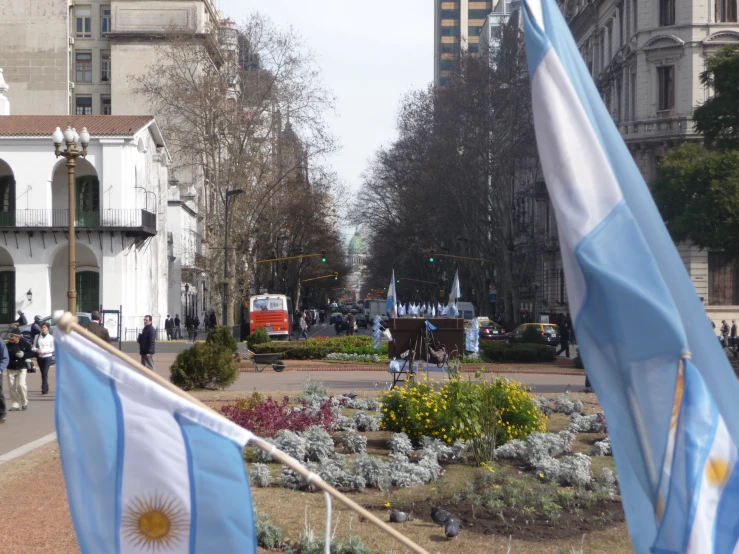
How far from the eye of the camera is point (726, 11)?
167ft

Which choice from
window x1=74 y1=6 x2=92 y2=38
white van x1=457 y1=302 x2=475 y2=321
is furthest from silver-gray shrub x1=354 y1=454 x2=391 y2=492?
window x1=74 y1=6 x2=92 y2=38

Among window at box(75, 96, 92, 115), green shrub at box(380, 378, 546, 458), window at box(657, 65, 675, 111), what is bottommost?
green shrub at box(380, 378, 546, 458)

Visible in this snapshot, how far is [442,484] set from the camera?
10.2 meters

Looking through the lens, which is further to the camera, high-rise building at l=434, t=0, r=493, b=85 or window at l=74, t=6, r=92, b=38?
high-rise building at l=434, t=0, r=493, b=85

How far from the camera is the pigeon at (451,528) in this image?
26.5ft

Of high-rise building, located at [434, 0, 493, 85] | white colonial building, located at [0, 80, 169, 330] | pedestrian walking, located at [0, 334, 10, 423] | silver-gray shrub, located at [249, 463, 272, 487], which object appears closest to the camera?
silver-gray shrub, located at [249, 463, 272, 487]

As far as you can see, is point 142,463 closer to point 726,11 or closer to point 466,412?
point 466,412

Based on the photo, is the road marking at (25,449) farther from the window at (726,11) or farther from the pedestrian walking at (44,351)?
the window at (726,11)

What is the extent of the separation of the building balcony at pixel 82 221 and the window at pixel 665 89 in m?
26.0

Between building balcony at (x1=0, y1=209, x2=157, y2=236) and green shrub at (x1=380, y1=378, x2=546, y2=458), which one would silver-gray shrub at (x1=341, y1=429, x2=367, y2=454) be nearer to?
green shrub at (x1=380, y1=378, x2=546, y2=458)

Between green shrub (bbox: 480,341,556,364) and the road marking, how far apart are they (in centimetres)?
2200

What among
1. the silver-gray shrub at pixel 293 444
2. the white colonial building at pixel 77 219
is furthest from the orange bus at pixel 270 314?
the silver-gray shrub at pixel 293 444

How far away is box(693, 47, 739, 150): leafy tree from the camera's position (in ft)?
115

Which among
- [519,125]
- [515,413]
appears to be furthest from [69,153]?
[519,125]
